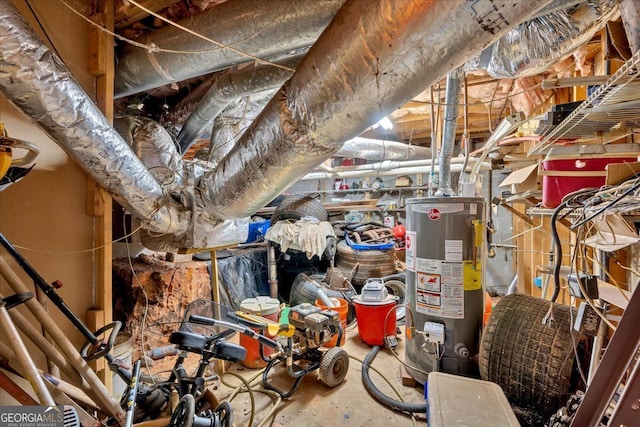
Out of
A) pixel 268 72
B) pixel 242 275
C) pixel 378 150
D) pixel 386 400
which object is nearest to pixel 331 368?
pixel 386 400

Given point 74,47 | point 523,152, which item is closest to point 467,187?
point 523,152

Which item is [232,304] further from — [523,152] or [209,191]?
[523,152]

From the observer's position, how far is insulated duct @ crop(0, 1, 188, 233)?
1.15 m

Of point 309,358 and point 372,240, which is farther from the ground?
point 372,240

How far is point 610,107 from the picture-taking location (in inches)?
40.1

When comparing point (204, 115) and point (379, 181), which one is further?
point (379, 181)

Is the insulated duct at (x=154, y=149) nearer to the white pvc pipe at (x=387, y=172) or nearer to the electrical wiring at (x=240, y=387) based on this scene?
the electrical wiring at (x=240, y=387)

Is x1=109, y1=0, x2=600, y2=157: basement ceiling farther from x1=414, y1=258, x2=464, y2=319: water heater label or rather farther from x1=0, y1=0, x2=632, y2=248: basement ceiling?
x1=414, y1=258, x2=464, y2=319: water heater label

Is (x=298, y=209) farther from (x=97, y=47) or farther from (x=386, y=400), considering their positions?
(x=97, y=47)

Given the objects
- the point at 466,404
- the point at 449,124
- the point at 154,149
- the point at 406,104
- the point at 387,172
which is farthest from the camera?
the point at 387,172

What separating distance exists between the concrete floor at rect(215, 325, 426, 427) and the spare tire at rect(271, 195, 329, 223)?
2158 millimetres

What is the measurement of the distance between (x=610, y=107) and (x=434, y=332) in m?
1.42

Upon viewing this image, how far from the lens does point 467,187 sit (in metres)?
2.07

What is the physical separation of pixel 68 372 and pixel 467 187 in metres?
2.46
